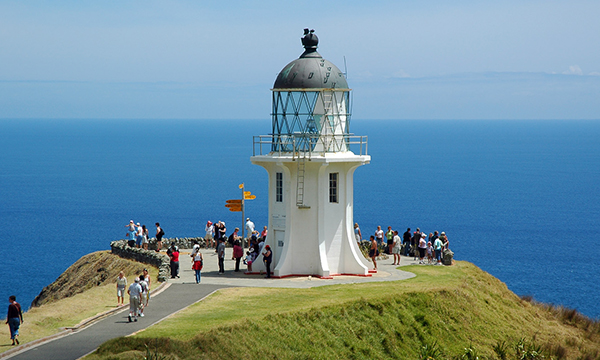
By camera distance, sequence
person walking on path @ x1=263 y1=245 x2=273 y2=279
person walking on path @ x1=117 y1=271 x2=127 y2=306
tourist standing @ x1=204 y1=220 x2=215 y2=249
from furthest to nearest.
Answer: tourist standing @ x1=204 y1=220 x2=215 y2=249 → person walking on path @ x1=263 y1=245 x2=273 y2=279 → person walking on path @ x1=117 y1=271 x2=127 y2=306

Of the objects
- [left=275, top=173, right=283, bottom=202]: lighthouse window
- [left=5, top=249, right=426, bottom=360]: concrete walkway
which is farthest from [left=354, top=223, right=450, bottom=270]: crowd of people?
[left=275, top=173, right=283, bottom=202]: lighthouse window

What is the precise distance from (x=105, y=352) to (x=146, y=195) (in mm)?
104262

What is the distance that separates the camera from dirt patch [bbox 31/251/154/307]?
1496 inches

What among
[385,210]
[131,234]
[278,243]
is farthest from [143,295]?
[385,210]

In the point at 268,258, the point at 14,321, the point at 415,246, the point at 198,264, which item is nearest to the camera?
the point at 14,321

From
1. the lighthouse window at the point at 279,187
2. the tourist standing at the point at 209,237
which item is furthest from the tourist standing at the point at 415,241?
the tourist standing at the point at 209,237

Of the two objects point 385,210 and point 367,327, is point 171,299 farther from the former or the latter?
point 385,210

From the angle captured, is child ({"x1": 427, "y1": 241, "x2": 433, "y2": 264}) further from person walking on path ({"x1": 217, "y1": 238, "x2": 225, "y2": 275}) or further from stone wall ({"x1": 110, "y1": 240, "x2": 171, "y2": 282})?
stone wall ({"x1": 110, "y1": 240, "x2": 171, "y2": 282})

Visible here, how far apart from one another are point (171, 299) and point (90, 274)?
13.2m

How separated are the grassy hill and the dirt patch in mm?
10037

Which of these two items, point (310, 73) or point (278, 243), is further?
point (278, 243)

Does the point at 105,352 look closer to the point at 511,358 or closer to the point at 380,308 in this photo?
the point at 380,308

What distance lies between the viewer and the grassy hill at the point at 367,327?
22516 millimetres

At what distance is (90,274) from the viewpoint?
40500 mm
